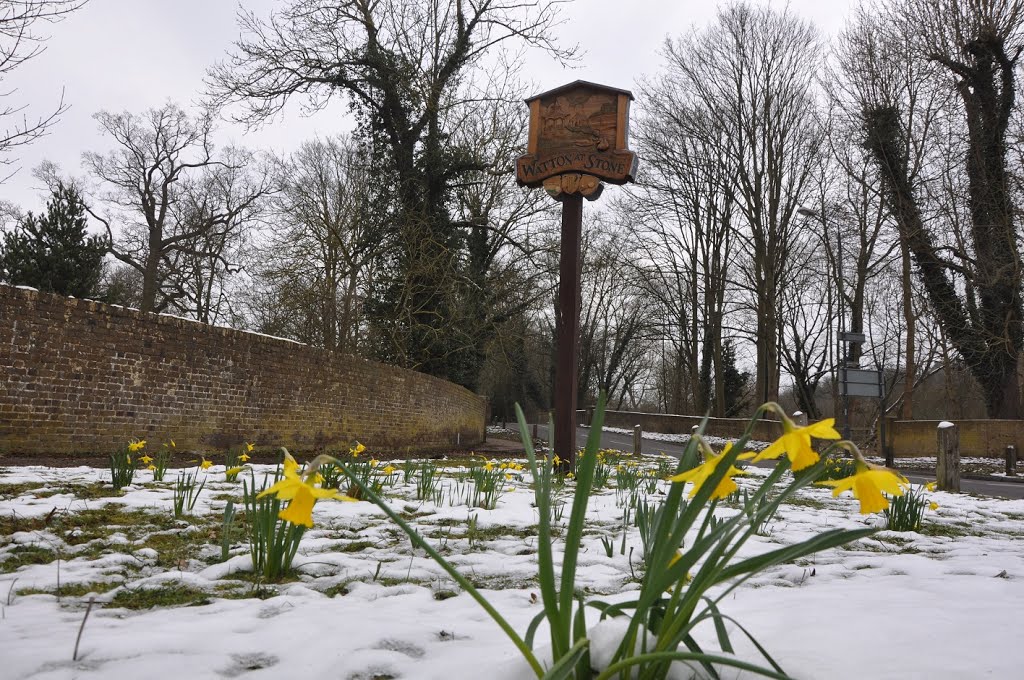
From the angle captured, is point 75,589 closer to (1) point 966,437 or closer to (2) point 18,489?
(2) point 18,489

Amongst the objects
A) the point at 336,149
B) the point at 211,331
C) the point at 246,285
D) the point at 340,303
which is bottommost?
the point at 211,331

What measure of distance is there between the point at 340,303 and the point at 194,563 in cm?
1209

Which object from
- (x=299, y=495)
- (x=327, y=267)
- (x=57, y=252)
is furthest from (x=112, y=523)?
(x=57, y=252)

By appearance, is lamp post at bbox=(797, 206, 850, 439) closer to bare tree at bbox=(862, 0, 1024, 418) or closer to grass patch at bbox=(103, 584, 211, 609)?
bare tree at bbox=(862, 0, 1024, 418)

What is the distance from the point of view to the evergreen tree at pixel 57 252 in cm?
2027

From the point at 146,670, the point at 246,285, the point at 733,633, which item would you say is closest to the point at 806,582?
the point at 733,633

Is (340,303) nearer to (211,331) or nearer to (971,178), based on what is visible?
(211,331)

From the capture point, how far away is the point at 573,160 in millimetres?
7910

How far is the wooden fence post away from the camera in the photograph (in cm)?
646

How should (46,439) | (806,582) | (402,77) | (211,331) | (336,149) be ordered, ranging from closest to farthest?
(806,582) < (46,439) < (211,331) < (402,77) < (336,149)

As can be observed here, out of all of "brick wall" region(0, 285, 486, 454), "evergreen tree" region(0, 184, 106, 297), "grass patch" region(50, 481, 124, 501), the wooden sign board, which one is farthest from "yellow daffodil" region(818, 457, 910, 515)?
"evergreen tree" region(0, 184, 106, 297)

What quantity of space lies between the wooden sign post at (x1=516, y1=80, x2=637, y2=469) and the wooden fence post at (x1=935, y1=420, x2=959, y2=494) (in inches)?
161

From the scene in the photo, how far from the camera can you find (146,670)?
1.21 m

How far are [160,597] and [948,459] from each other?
7728 millimetres
